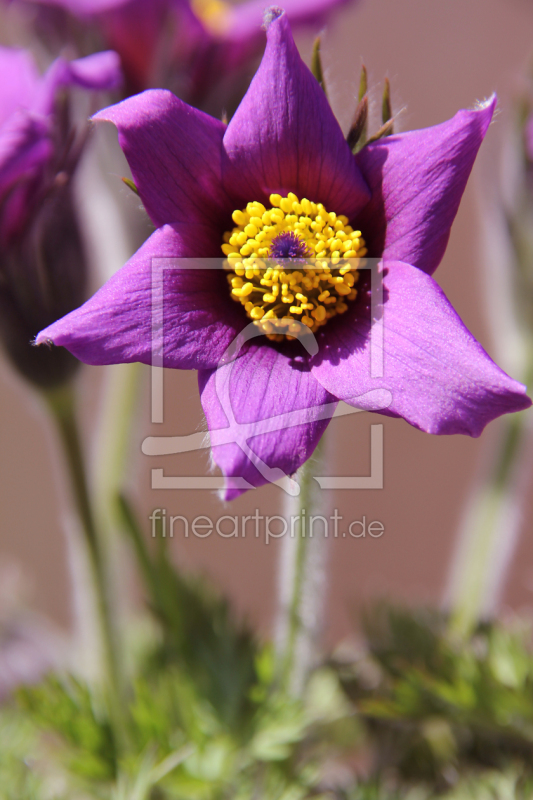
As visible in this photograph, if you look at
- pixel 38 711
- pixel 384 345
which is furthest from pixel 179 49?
pixel 38 711

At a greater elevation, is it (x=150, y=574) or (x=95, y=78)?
(x=95, y=78)

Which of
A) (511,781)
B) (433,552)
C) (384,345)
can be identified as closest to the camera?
(384,345)

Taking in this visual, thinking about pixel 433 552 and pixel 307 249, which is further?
pixel 433 552

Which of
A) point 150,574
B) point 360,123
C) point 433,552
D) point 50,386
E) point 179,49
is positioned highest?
point 179,49

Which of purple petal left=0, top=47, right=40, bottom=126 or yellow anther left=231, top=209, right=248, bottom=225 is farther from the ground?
purple petal left=0, top=47, right=40, bottom=126

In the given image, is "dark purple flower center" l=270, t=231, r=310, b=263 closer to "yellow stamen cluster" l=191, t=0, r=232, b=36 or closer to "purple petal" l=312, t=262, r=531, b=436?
"purple petal" l=312, t=262, r=531, b=436

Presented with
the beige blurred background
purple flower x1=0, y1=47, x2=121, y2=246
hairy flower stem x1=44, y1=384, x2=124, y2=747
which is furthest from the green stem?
the beige blurred background

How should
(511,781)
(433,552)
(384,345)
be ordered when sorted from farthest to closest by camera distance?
(433,552), (511,781), (384,345)

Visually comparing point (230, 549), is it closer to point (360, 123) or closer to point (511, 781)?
point (511, 781)
